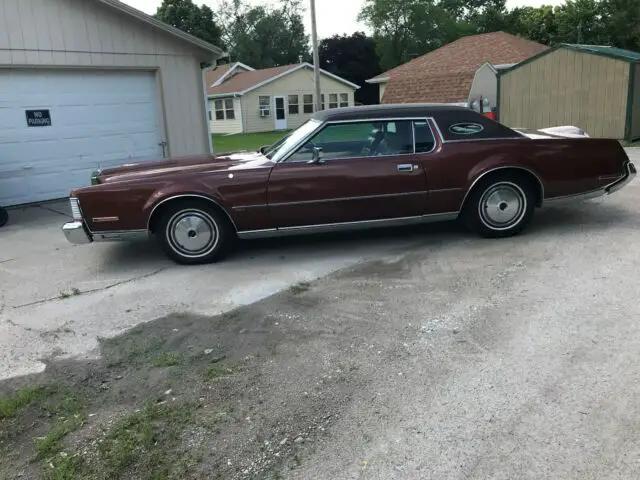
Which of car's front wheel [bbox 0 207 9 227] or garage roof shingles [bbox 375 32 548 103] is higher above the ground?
garage roof shingles [bbox 375 32 548 103]

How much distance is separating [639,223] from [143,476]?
6.10 m

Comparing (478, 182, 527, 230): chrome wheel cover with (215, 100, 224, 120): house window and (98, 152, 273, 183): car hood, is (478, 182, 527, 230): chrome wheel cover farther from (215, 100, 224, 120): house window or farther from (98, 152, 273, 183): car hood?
(215, 100, 224, 120): house window

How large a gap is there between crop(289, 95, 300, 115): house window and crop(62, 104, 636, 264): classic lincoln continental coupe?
3397 cm

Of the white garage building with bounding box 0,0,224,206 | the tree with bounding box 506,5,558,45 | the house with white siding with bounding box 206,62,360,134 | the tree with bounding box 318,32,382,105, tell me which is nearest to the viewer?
the white garage building with bounding box 0,0,224,206

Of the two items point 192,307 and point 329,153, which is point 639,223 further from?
point 192,307

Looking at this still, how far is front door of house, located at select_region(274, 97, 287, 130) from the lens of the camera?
38931mm

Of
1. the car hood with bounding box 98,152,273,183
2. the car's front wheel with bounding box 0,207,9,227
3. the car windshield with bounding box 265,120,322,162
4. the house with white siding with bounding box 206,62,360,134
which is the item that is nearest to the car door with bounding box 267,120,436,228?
the car windshield with bounding box 265,120,322,162

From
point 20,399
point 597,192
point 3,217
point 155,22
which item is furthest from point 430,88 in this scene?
point 20,399

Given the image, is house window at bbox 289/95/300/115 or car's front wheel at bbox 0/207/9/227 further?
house window at bbox 289/95/300/115

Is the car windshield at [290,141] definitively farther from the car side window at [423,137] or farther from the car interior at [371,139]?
the car side window at [423,137]

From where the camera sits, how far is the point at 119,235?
232 inches

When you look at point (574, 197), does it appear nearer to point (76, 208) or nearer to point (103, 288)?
point (103, 288)

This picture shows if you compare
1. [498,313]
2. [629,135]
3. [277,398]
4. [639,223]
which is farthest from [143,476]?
[629,135]

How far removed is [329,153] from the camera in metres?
6.16
